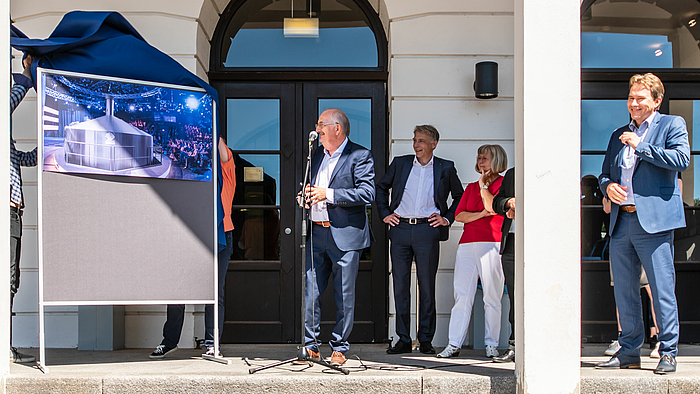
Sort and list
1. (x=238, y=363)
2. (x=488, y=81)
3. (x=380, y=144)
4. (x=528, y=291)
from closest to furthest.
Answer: (x=528, y=291), (x=238, y=363), (x=488, y=81), (x=380, y=144)

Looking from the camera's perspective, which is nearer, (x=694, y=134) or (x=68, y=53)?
(x=68, y=53)

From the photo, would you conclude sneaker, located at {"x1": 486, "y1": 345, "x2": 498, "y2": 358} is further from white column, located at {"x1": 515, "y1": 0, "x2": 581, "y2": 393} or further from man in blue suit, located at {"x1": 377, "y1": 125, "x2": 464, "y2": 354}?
white column, located at {"x1": 515, "y1": 0, "x2": 581, "y2": 393}

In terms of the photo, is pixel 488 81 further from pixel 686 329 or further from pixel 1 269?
pixel 1 269

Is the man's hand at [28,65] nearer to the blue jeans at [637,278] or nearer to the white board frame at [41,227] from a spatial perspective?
the white board frame at [41,227]

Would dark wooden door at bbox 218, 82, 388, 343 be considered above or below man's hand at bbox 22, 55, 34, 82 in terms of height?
below

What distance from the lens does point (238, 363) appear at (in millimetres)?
4438

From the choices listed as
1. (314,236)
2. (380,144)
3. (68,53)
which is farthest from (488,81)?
(68,53)

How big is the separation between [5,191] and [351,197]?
2128mm

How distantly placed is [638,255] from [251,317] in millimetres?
3277

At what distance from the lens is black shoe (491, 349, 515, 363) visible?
4602mm

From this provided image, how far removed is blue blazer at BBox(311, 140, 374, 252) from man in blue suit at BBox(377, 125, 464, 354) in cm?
60

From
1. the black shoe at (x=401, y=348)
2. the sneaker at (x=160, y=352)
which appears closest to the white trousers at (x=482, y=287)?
the black shoe at (x=401, y=348)

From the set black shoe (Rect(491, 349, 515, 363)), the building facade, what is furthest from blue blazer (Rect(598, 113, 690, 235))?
the building facade

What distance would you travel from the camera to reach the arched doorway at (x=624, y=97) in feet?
18.9
